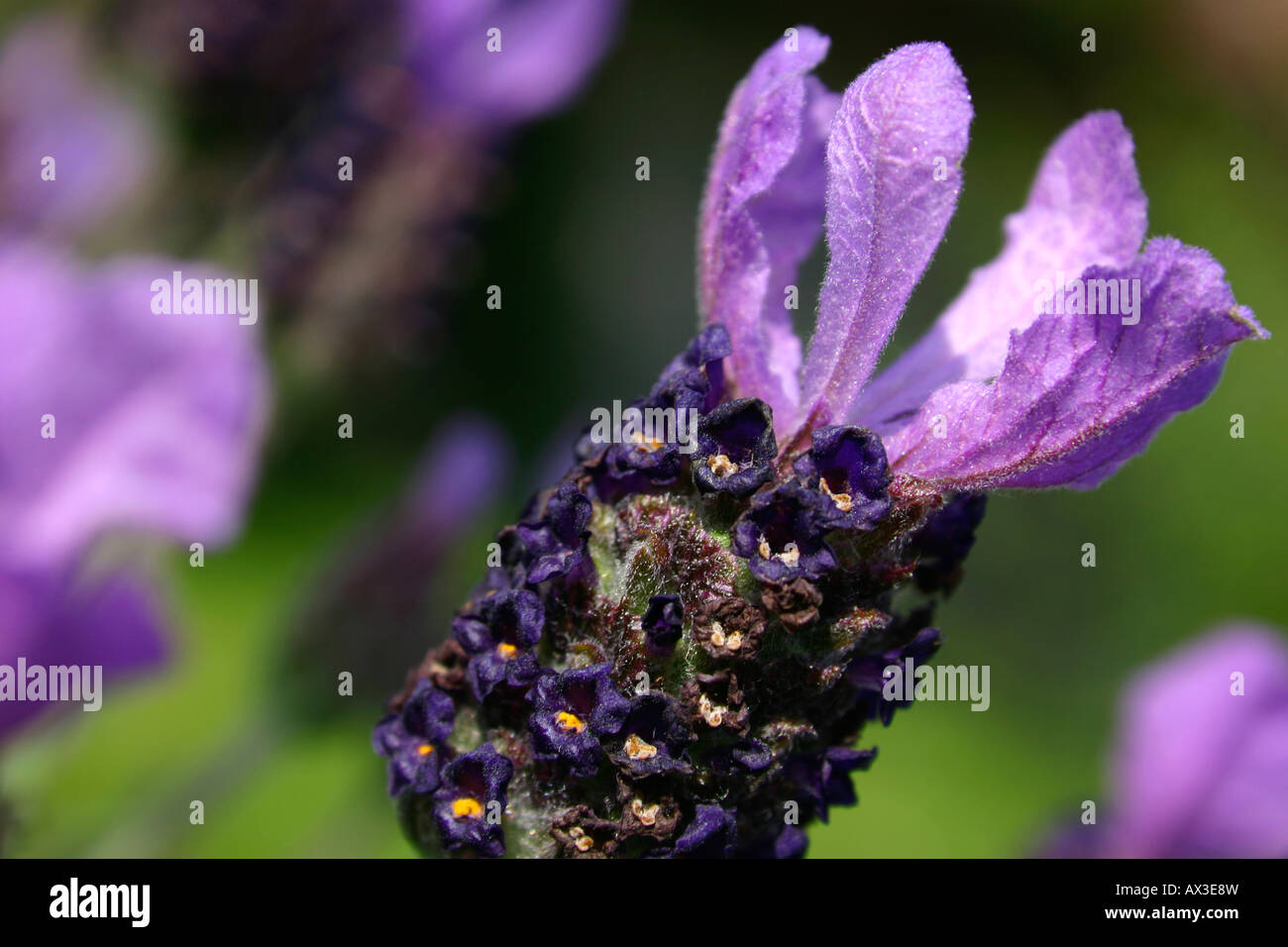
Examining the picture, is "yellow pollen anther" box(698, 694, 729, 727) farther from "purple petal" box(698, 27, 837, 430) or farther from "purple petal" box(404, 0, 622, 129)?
"purple petal" box(404, 0, 622, 129)

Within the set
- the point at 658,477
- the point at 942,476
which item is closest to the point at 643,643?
the point at 658,477

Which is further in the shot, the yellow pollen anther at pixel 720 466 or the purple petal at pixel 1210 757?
the purple petal at pixel 1210 757

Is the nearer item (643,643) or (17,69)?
(643,643)

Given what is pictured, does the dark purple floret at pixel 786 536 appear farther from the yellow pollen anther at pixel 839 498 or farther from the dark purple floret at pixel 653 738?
the dark purple floret at pixel 653 738

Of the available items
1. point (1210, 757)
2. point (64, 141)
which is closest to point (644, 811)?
point (1210, 757)

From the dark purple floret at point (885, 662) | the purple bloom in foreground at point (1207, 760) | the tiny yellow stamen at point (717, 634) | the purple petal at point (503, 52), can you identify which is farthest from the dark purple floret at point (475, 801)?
the purple petal at point (503, 52)

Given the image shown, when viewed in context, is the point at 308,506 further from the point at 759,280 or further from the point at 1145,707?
the point at 759,280

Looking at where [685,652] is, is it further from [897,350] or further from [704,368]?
[897,350]
